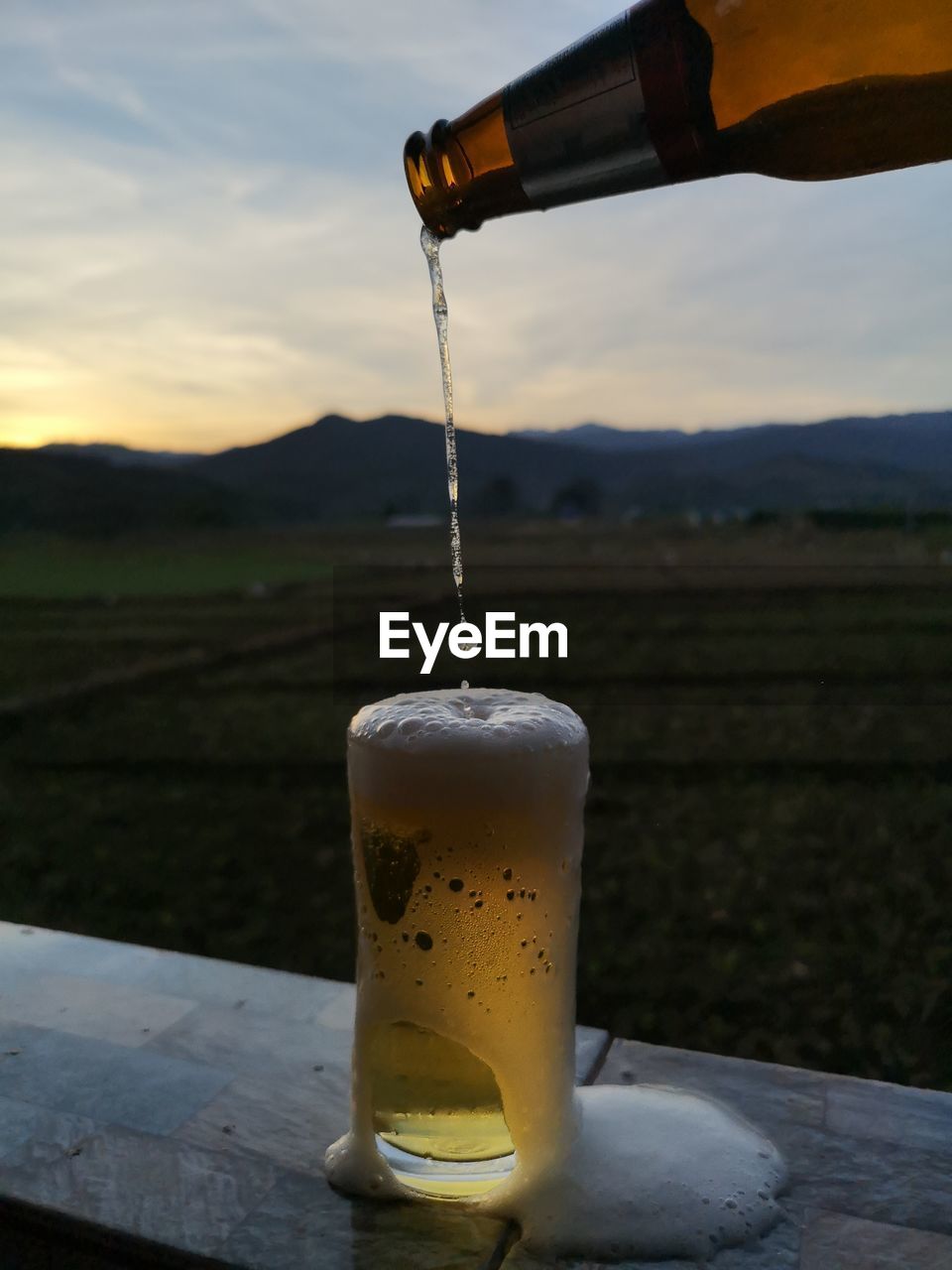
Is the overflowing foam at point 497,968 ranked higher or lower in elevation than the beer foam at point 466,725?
lower

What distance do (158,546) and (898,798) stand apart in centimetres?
3248

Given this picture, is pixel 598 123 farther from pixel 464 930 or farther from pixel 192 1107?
pixel 192 1107

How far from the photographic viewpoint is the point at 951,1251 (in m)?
1.14

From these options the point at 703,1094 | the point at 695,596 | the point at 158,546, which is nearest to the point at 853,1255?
the point at 703,1094

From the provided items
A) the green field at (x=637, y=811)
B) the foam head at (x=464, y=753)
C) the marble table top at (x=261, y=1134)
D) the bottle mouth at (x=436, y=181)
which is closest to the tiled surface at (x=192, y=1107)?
the marble table top at (x=261, y=1134)

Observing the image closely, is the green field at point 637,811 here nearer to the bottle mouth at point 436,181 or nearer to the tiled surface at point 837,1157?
the tiled surface at point 837,1157

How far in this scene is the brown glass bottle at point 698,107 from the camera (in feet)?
3.81

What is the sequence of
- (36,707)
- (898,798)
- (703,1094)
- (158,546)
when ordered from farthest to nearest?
(158,546)
(36,707)
(898,798)
(703,1094)

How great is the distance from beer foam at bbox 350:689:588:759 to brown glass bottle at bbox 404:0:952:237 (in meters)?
0.64

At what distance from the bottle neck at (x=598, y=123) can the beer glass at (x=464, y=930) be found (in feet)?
2.14

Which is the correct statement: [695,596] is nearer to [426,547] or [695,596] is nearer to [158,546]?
[426,547]

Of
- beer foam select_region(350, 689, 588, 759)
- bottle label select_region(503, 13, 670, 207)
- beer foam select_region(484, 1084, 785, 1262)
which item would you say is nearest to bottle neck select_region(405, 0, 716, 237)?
bottle label select_region(503, 13, 670, 207)

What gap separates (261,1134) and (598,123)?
4.43 feet

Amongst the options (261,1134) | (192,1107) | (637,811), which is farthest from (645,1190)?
(637,811)
